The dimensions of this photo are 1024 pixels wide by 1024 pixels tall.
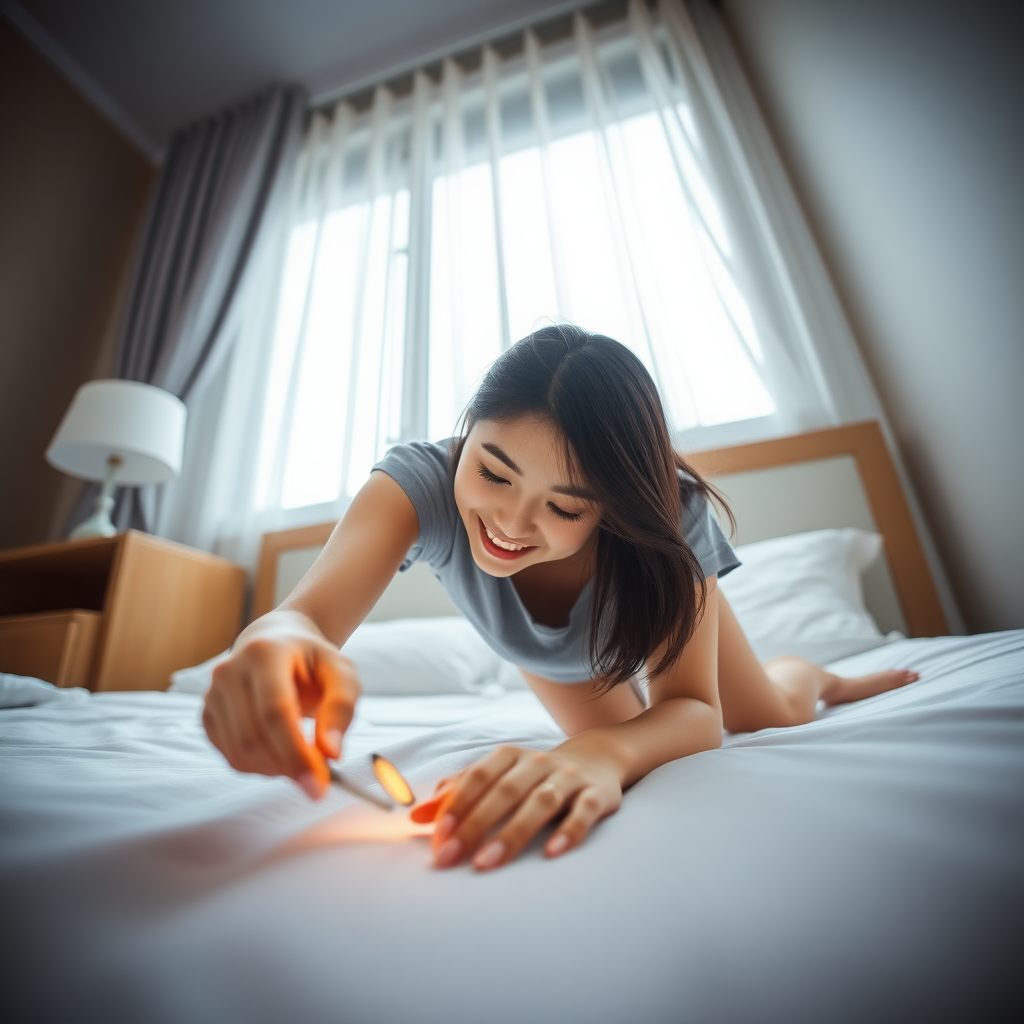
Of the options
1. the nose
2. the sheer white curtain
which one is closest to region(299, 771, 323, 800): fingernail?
the nose

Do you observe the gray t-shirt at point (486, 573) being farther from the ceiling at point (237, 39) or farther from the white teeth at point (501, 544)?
the ceiling at point (237, 39)

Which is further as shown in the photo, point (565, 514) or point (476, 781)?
point (565, 514)

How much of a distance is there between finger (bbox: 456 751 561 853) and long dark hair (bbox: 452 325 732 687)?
35 cm

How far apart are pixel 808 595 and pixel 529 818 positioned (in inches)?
54.4

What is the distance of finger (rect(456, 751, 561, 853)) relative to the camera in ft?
1.30

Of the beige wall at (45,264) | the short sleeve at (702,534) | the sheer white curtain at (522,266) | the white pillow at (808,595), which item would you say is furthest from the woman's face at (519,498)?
the beige wall at (45,264)

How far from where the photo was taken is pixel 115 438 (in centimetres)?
205

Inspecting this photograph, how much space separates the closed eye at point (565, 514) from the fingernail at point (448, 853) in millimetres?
427

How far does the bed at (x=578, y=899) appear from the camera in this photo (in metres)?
0.26

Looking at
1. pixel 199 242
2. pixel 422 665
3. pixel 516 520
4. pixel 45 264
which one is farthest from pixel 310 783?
pixel 45 264

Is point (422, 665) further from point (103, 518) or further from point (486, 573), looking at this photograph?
Answer: point (103, 518)

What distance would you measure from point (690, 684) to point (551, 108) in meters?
2.97

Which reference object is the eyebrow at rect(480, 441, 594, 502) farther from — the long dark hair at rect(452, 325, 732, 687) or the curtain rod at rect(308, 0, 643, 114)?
the curtain rod at rect(308, 0, 643, 114)

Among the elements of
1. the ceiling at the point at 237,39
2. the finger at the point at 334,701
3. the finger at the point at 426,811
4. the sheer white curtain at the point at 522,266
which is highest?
the ceiling at the point at 237,39
